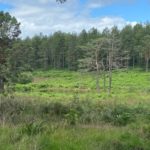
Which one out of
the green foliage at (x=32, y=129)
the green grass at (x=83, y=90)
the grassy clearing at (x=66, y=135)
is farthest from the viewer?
the green grass at (x=83, y=90)

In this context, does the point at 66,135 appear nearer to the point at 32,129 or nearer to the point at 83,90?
the point at 32,129

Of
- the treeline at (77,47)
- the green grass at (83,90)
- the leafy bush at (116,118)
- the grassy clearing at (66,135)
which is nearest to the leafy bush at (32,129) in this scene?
the grassy clearing at (66,135)

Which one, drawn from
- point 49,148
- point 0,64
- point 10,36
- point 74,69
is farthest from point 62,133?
point 74,69

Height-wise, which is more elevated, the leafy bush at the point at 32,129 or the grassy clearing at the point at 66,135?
the leafy bush at the point at 32,129

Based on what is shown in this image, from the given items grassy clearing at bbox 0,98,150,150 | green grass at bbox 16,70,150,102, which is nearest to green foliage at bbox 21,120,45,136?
grassy clearing at bbox 0,98,150,150

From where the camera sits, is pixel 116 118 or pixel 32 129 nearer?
pixel 32 129

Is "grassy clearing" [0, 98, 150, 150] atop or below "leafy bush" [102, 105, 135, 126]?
atop

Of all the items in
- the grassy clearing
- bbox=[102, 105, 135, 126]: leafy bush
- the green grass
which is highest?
the grassy clearing

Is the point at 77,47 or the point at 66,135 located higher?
the point at 77,47

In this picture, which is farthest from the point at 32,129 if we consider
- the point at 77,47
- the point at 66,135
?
the point at 77,47

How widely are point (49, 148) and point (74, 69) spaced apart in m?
133

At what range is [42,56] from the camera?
14738cm

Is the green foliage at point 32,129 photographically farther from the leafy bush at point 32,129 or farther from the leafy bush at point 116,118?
the leafy bush at point 116,118

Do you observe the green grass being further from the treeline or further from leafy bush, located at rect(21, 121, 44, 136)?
the treeline
